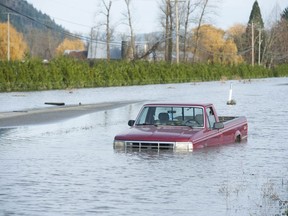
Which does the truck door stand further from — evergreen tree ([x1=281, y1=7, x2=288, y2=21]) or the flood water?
evergreen tree ([x1=281, y1=7, x2=288, y2=21])

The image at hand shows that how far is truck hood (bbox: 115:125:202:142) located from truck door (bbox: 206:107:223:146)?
1.25 feet

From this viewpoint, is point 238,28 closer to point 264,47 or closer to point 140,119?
point 264,47

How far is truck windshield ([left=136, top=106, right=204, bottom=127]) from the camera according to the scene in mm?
20203

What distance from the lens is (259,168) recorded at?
1722 cm

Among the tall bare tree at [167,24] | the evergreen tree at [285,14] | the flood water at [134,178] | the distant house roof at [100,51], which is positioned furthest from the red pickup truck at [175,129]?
the evergreen tree at [285,14]

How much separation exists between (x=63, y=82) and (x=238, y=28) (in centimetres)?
13153

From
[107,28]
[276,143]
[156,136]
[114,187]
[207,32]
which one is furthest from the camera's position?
[207,32]

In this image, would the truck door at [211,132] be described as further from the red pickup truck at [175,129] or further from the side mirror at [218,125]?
the side mirror at [218,125]

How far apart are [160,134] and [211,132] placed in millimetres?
1716

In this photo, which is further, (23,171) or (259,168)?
(259,168)

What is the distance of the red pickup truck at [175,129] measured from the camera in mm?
18875

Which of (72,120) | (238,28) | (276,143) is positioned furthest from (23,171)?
(238,28)

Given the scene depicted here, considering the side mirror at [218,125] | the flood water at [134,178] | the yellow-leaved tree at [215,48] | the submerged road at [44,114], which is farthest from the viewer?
the yellow-leaved tree at [215,48]

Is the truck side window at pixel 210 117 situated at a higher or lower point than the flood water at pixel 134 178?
higher
